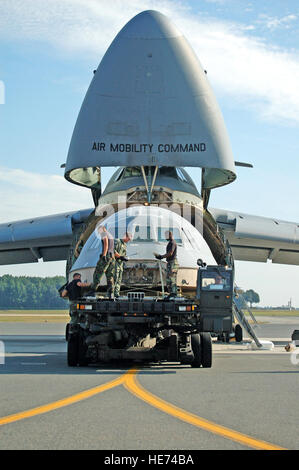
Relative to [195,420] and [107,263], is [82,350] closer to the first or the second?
[107,263]

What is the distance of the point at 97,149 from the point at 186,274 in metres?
6.91

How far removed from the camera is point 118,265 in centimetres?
1268

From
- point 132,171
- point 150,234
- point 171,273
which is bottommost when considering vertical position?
point 171,273

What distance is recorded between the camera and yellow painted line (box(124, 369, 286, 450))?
16.7ft

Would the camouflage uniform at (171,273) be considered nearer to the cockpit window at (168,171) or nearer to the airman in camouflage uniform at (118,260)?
the airman in camouflage uniform at (118,260)

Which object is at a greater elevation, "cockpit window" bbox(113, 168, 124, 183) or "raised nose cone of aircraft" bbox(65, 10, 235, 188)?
"raised nose cone of aircraft" bbox(65, 10, 235, 188)

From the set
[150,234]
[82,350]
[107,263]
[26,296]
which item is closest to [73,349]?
[82,350]

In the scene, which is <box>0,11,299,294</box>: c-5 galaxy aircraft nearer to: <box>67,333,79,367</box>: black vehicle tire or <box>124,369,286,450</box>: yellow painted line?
<box>67,333,79,367</box>: black vehicle tire

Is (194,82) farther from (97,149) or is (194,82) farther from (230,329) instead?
(230,329)

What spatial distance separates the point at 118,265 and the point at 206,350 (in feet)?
7.19

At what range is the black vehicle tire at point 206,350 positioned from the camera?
A: 12.0m

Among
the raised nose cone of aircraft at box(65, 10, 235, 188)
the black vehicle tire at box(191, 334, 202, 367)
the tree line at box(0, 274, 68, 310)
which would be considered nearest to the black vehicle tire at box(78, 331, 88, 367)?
the black vehicle tire at box(191, 334, 202, 367)

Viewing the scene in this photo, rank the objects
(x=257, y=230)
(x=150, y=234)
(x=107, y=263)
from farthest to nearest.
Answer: (x=257, y=230) → (x=150, y=234) → (x=107, y=263)

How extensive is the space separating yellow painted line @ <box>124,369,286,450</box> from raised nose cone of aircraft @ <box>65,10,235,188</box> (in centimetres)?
1113
